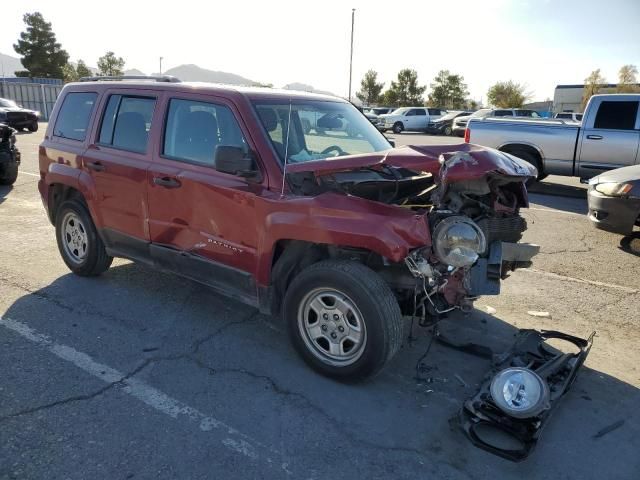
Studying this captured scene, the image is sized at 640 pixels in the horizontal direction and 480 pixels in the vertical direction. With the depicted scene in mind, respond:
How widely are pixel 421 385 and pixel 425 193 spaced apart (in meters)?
1.37

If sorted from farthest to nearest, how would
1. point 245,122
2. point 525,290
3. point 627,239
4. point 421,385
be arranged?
point 627,239 → point 525,290 → point 245,122 → point 421,385

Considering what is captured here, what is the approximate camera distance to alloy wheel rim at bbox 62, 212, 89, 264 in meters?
5.13

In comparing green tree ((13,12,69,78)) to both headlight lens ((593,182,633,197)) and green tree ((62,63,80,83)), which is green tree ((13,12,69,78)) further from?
headlight lens ((593,182,633,197))

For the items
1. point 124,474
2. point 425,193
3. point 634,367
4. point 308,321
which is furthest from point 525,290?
point 124,474

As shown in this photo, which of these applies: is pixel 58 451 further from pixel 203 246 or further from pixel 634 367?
pixel 634 367

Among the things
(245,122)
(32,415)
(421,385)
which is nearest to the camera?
(32,415)

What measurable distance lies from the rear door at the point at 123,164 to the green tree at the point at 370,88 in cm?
6046

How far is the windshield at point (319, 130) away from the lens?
3.83m

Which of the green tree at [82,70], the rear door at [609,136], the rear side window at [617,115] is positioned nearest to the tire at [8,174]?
the rear door at [609,136]

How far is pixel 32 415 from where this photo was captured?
2.99m

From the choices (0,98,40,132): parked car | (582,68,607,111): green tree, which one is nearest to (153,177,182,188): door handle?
(0,98,40,132): parked car

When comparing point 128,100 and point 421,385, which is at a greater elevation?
point 128,100

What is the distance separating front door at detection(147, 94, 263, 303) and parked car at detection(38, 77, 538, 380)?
0.01m

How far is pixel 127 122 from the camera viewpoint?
15.1ft
